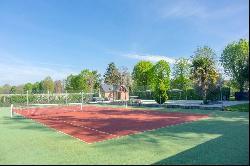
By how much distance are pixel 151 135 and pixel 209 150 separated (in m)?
3.80

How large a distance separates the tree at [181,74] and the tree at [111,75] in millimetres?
22876

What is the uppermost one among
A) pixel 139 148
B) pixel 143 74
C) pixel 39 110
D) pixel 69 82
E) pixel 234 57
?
pixel 234 57

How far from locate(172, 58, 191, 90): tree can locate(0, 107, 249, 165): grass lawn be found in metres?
51.4

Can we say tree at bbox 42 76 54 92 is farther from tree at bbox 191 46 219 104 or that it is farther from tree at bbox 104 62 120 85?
tree at bbox 191 46 219 104

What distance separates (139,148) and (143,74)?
220 ft

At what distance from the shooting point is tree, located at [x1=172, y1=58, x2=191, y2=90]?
64.3 meters

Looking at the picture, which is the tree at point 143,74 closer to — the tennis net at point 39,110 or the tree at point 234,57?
the tree at point 234,57

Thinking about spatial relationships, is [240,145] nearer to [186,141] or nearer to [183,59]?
[186,141]

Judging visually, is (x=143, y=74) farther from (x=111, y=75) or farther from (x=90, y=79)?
(x=90, y=79)

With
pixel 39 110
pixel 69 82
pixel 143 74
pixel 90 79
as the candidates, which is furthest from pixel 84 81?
pixel 39 110

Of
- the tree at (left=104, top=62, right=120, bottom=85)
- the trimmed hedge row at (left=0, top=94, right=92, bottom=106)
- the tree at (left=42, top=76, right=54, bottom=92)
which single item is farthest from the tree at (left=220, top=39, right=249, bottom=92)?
the tree at (left=42, top=76, right=54, bottom=92)

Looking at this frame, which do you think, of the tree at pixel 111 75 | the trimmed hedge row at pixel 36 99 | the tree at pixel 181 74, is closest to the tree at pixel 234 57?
the tree at pixel 181 74

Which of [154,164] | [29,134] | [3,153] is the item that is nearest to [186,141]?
[154,164]

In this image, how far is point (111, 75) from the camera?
87750 mm
